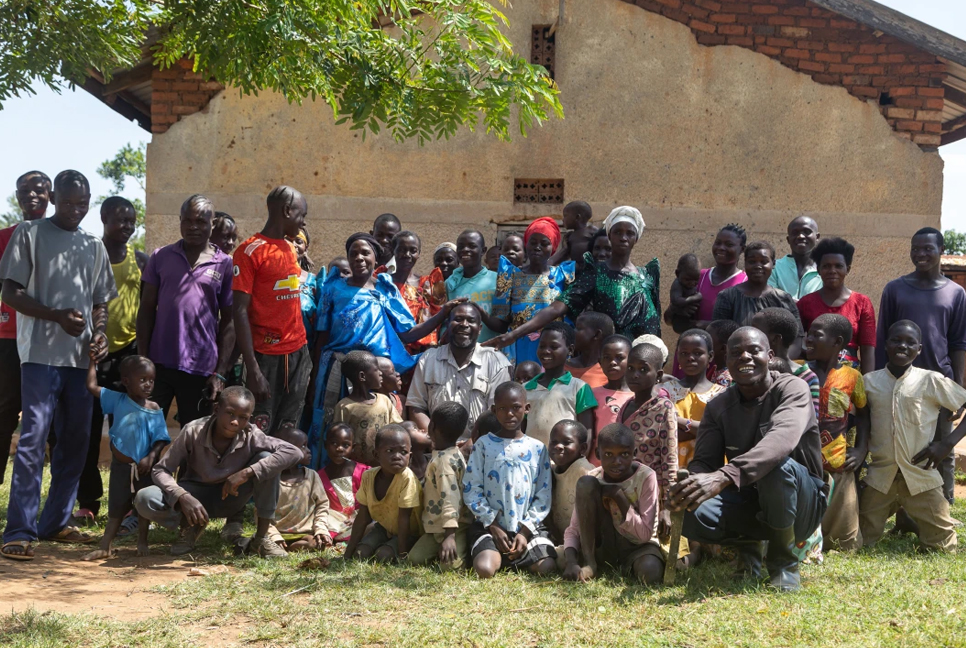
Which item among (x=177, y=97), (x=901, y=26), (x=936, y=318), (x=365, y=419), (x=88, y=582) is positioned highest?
(x=901, y=26)

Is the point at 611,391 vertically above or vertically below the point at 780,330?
below

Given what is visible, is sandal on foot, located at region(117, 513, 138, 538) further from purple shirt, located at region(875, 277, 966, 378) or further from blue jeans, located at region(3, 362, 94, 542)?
purple shirt, located at region(875, 277, 966, 378)

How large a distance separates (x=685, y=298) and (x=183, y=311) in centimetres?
330

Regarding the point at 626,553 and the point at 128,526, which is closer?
the point at 626,553

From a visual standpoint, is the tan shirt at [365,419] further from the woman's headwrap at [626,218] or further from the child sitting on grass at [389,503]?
the woman's headwrap at [626,218]

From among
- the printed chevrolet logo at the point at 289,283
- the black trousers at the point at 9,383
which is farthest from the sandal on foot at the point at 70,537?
the printed chevrolet logo at the point at 289,283

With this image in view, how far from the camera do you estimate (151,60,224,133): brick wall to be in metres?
9.05

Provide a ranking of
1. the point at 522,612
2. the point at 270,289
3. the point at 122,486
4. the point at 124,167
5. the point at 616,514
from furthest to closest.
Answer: the point at 124,167, the point at 270,289, the point at 122,486, the point at 616,514, the point at 522,612

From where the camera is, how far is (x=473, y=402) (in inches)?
233

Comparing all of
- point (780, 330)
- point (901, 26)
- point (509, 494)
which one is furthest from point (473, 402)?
point (901, 26)

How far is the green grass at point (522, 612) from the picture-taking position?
372 cm

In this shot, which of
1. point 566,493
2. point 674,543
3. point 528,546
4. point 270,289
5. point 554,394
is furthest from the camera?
point 270,289

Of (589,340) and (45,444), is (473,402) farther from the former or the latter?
(45,444)

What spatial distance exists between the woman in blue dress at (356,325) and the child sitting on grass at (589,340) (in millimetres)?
828
